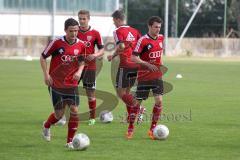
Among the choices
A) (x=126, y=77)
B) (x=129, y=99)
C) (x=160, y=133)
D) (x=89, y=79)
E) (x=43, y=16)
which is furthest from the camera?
(x=43, y=16)

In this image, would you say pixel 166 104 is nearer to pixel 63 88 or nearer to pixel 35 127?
pixel 35 127

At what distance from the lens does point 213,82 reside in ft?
95.6

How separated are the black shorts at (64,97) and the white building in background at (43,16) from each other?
44116 mm

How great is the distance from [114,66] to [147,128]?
440cm

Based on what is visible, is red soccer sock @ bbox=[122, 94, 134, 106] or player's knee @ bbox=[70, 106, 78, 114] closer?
player's knee @ bbox=[70, 106, 78, 114]

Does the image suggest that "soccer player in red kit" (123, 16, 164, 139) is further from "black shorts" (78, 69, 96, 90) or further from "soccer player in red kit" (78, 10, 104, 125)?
"black shorts" (78, 69, 96, 90)

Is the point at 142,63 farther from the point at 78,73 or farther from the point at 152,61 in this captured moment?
the point at 78,73

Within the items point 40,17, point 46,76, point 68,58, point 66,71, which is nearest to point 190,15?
point 40,17

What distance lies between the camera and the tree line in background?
59688 millimetres

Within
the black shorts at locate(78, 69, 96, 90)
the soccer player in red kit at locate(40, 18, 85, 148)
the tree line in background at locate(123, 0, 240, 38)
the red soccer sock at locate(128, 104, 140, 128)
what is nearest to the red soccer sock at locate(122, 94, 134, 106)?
the red soccer sock at locate(128, 104, 140, 128)

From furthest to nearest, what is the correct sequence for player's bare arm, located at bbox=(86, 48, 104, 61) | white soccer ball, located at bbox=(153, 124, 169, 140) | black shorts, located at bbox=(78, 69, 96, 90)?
black shorts, located at bbox=(78, 69, 96, 90)
player's bare arm, located at bbox=(86, 48, 104, 61)
white soccer ball, located at bbox=(153, 124, 169, 140)

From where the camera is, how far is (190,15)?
61.4 m

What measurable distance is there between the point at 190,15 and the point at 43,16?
1240cm

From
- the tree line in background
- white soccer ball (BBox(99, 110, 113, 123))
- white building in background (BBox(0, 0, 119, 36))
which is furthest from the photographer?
the tree line in background
